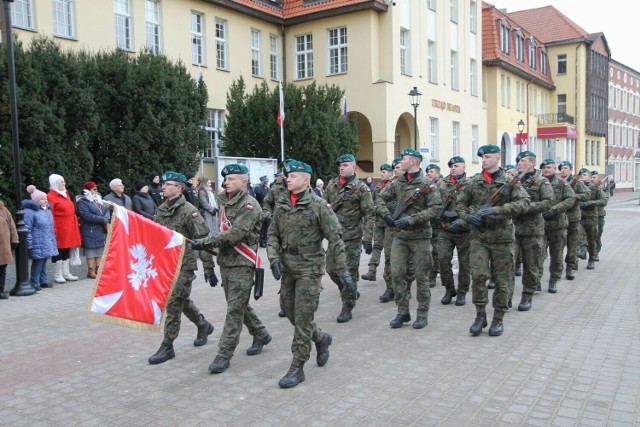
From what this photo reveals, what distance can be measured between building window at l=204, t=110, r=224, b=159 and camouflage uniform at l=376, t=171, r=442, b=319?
1814 centimetres

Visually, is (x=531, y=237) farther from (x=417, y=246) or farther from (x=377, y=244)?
(x=377, y=244)

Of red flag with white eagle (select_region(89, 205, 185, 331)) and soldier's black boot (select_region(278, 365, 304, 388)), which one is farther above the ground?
red flag with white eagle (select_region(89, 205, 185, 331))

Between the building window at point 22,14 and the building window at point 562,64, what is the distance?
48.2 metres

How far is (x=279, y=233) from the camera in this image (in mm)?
5801

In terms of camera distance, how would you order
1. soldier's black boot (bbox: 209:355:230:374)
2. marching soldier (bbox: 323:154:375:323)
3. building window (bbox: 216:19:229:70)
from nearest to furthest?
soldier's black boot (bbox: 209:355:230:374) → marching soldier (bbox: 323:154:375:323) → building window (bbox: 216:19:229:70)

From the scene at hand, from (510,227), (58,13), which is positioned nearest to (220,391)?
(510,227)

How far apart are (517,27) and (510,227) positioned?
139ft

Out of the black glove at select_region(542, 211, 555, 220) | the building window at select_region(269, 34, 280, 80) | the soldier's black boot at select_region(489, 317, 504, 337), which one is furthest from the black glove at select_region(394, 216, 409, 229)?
the building window at select_region(269, 34, 280, 80)

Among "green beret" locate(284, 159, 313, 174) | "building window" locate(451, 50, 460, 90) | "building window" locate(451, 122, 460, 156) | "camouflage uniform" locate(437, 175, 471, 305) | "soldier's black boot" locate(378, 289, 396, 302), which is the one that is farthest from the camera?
"building window" locate(451, 122, 460, 156)

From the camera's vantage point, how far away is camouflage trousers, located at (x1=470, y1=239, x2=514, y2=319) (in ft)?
23.3

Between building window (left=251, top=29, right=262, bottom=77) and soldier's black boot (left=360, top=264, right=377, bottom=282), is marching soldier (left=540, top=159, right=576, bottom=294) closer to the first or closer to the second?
soldier's black boot (left=360, top=264, right=377, bottom=282)

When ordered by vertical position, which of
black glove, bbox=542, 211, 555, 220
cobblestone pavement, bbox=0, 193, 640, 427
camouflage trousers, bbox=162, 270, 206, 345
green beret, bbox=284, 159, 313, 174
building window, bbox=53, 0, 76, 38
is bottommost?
cobblestone pavement, bbox=0, 193, 640, 427

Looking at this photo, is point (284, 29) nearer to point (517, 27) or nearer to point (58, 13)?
point (58, 13)

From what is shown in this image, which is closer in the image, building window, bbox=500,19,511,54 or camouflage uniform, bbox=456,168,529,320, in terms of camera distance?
camouflage uniform, bbox=456,168,529,320
